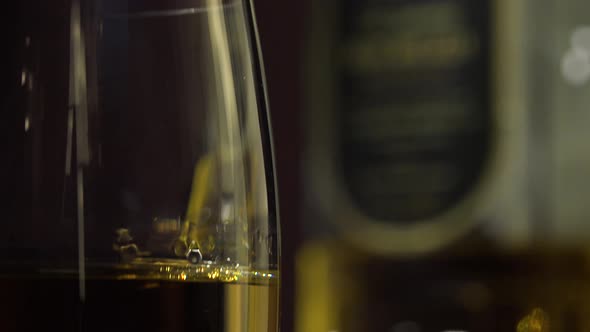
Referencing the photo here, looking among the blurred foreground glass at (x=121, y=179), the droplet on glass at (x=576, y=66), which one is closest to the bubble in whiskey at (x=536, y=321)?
the droplet on glass at (x=576, y=66)

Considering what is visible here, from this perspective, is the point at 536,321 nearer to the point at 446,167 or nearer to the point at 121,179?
the point at 446,167

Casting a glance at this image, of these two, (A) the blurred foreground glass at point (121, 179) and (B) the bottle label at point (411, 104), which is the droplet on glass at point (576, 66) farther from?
(A) the blurred foreground glass at point (121, 179)

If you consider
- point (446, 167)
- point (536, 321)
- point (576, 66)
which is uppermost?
point (576, 66)

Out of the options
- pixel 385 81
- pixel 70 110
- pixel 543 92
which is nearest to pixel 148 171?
pixel 70 110

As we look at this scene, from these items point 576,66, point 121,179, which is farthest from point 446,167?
point 121,179

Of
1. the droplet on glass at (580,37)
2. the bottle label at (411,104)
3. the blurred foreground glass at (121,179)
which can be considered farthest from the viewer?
the bottle label at (411,104)

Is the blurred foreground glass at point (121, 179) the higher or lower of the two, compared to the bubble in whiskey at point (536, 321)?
higher

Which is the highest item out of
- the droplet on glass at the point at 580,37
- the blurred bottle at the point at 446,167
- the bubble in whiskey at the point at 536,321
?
the droplet on glass at the point at 580,37
